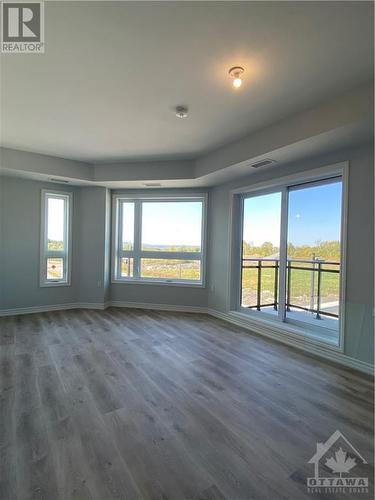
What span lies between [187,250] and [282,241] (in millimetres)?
2025

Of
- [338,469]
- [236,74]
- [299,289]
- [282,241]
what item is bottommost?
[338,469]

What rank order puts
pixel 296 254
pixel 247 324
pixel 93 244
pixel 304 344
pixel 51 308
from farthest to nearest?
pixel 93 244 → pixel 51 308 → pixel 247 324 → pixel 296 254 → pixel 304 344

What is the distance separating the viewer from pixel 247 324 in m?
4.12

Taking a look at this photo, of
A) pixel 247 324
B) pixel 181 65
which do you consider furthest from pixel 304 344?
pixel 181 65

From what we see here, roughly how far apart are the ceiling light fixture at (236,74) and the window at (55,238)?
13.5ft

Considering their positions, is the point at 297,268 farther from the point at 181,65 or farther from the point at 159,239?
the point at 181,65

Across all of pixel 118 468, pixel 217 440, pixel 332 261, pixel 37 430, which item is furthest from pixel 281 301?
pixel 37 430

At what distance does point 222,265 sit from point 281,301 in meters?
1.28

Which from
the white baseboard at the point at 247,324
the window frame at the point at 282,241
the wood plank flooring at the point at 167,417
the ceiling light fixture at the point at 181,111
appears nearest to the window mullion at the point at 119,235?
the white baseboard at the point at 247,324

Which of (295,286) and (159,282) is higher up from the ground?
(295,286)

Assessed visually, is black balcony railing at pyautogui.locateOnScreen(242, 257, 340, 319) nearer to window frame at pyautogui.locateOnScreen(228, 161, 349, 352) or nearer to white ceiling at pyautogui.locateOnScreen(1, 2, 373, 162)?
window frame at pyautogui.locateOnScreen(228, 161, 349, 352)

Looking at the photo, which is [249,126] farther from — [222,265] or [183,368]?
[183,368]

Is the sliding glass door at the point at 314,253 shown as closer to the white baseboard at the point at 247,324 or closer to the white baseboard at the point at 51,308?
the white baseboard at the point at 247,324

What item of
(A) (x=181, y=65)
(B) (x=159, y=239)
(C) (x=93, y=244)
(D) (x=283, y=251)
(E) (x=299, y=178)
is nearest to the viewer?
(A) (x=181, y=65)
